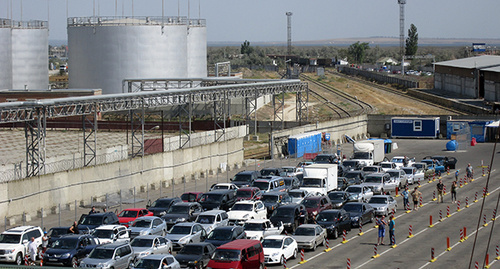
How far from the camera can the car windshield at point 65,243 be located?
89.8 ft

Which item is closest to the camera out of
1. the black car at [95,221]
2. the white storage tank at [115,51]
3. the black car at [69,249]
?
the black car at [69,249]

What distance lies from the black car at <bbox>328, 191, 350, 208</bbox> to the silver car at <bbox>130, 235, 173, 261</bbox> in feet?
40.3

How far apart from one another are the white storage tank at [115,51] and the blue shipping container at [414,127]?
29537 mm

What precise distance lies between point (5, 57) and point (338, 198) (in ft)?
209

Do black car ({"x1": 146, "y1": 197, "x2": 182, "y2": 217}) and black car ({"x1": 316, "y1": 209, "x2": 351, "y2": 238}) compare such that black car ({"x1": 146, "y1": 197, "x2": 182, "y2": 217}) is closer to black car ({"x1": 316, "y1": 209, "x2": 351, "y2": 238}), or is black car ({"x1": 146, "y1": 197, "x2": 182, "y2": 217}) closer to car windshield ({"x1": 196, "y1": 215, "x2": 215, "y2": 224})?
car windshield ({"x1": 196, "y1": 215, "x2": 215, "y2": 224})

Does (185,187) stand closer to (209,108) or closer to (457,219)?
(457,219)

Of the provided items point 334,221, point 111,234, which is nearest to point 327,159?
point 334,221

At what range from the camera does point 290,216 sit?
33438mm

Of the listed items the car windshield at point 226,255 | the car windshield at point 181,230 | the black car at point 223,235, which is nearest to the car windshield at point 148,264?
the car windshield at point 226,255

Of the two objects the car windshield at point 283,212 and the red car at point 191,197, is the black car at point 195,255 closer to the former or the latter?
the car windshield at point 283,212

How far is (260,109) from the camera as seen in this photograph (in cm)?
10556

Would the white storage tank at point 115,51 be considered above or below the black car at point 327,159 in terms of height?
above

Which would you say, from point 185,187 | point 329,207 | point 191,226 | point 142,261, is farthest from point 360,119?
point 142,261

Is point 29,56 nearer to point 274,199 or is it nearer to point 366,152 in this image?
point 366,152
